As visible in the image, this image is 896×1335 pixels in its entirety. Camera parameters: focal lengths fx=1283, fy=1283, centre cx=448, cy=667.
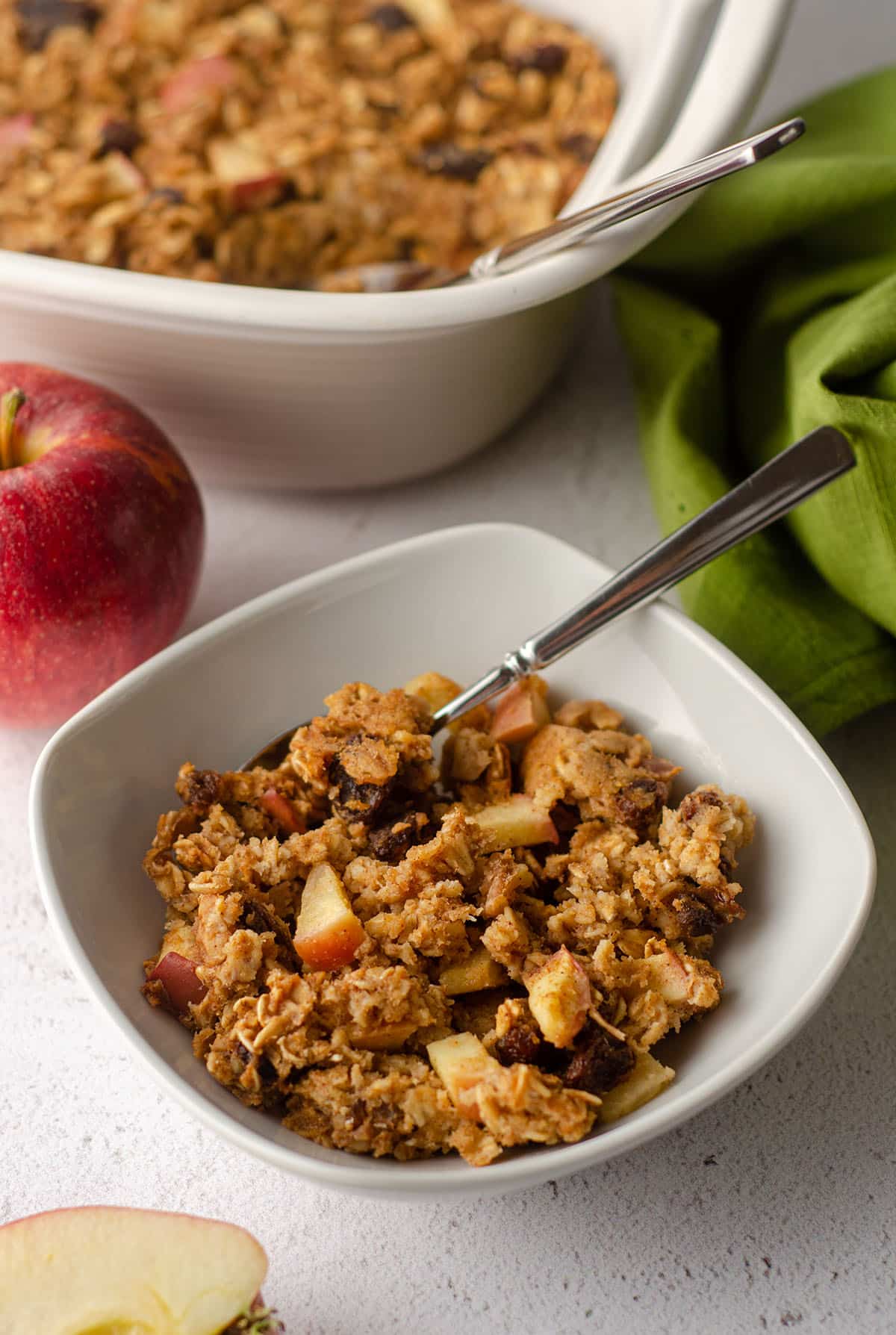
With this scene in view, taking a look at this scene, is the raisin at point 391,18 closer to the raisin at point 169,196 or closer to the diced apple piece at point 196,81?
the diced apple piece at point 196,81

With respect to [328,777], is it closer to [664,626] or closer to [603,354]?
[664,626]

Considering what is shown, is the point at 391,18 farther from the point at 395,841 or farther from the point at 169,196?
the point at 395,841

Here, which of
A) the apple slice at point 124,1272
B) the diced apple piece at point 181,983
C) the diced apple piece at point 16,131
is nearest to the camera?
the apple slice at point 124,1272

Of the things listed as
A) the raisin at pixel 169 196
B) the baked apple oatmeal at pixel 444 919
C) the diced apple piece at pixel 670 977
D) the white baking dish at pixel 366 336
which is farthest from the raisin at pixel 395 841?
the raisin at pixel 169 196

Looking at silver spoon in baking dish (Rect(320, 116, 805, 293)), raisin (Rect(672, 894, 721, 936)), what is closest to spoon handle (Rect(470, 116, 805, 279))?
silver spoon in baking dish (Rect(320, 116, 805, 293))

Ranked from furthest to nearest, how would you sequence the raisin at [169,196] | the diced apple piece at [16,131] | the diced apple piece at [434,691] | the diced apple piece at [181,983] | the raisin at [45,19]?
1. the raisin at [45,19]
2. the diced apple piece at [16,131]
3. the raisin at [169,196]
4. the diced apple piece at [434,691]
5. the diced apple piece at [181,983]
